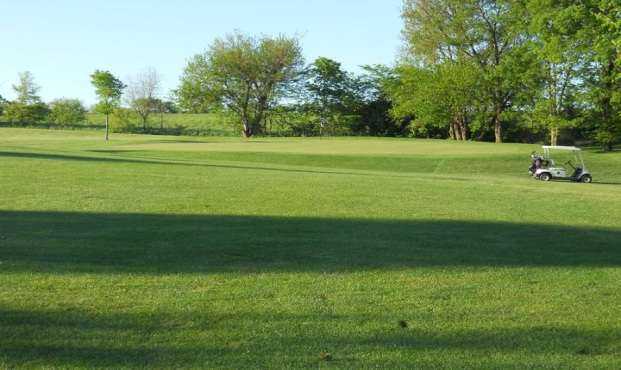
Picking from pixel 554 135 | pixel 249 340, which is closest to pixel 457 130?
pixel 554 135

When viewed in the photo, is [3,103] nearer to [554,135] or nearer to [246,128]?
[246,128]

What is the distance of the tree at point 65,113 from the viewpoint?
80.2 meters

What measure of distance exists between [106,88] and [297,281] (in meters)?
49.8

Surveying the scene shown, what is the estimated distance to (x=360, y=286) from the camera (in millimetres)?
7090

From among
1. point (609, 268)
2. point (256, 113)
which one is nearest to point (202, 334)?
point (609, 268)

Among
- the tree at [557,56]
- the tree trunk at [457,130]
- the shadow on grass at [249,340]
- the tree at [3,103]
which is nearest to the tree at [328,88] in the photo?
the tree trunk at [457,130]

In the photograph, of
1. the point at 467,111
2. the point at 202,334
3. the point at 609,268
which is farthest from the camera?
the point at 467,111

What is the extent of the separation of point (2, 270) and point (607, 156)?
40.4m

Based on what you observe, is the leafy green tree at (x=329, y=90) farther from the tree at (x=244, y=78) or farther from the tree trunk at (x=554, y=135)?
the tree trunk at (x=554, y=135)

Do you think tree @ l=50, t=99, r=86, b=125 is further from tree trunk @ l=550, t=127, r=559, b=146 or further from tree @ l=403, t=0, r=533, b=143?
tree trunk @ l=550, t=127, r=559, b=146

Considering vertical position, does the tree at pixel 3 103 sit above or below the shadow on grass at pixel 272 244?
above

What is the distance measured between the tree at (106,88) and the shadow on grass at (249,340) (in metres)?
50.1

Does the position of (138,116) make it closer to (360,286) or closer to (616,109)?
(616,109)

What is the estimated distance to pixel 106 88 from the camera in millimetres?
53375
